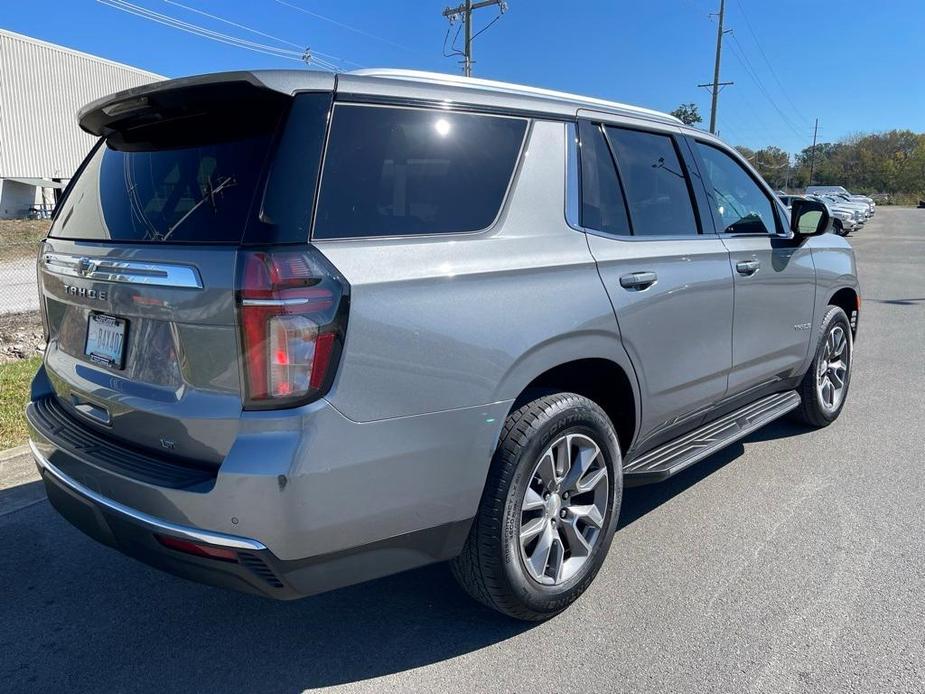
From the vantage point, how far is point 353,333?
2066 millimetres

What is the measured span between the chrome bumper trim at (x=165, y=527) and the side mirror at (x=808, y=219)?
3756mm

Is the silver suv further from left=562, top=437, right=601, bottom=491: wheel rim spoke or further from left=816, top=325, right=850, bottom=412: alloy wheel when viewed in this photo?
left=816, top=325, right=850, bottom=412: alloy wheel

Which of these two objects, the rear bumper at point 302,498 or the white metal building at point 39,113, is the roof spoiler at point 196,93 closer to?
the rear bumper at point 302,498

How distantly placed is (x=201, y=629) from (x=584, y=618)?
60.0 inches

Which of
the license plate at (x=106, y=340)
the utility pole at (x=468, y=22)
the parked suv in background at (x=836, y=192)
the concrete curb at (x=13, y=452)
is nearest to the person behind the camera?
the license plate at (x=106, y=340)

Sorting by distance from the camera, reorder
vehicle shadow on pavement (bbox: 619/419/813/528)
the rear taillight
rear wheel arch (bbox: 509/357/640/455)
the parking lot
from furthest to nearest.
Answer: vehicle shadow on pavement (bbox: 619/419/813/528)
rear wheel arch (bbox: 509/357/640/455)
the parking lot
the rear taillight

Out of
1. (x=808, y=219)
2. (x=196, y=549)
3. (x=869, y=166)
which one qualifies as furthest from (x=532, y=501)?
(x=869, y=166)

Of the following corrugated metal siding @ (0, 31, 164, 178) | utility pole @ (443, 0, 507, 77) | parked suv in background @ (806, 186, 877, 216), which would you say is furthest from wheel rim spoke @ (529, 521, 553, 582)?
corrugated metal siding @ (0, 31, 164, 178)

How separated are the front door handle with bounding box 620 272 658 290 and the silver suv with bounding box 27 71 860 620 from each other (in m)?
0.01

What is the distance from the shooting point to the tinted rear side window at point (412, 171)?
7.12ft

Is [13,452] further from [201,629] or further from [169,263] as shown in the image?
[169,263]

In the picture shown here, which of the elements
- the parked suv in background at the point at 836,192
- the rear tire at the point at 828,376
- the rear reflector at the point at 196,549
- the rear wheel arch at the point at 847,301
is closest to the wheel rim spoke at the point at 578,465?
the rear reflector at the point at 196,549

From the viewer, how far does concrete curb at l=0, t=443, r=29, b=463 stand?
4281mm

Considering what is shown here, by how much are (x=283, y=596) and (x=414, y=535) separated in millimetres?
442
